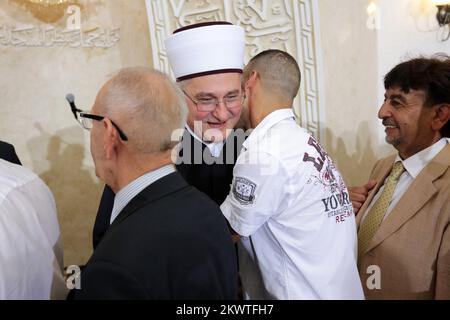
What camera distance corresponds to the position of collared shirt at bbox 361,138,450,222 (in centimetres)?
164

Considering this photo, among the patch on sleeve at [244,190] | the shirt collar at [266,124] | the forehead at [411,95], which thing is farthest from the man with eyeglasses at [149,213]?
the forehead at [411,95]

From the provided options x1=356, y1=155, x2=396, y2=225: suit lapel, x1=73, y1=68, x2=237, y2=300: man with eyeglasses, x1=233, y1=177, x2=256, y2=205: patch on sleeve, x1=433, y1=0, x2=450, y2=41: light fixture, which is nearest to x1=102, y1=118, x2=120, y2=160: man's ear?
x1=73, y1=68, x2=237, y2=300: man with eyeglasses

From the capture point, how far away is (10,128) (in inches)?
97.5

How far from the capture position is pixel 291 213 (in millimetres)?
1263

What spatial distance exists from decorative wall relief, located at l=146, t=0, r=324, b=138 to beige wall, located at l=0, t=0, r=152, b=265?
25 centimetres

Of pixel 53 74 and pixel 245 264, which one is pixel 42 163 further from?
pixel 245 264

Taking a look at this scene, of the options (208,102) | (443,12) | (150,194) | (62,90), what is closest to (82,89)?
(62,90)

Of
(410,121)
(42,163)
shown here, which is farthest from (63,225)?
(410,121)

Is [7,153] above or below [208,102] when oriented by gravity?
below

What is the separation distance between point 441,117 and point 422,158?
19 cm

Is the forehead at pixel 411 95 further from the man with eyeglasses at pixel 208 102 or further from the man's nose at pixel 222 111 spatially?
the man's nose at pixel 222 111

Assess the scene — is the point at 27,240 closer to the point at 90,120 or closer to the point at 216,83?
the point at 90,120

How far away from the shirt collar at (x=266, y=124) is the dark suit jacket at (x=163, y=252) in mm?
443

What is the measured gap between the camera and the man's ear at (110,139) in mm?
894
